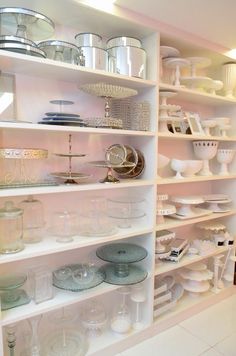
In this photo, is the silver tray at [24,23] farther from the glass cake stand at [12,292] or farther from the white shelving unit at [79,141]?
the glass cake stand at [12,292]

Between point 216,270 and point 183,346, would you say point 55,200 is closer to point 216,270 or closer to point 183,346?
point 183,346

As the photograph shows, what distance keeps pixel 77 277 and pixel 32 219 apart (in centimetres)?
41

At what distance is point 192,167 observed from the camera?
6.03 ft

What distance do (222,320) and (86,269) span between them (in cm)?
113

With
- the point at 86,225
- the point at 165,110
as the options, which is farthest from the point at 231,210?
the point at 86,225

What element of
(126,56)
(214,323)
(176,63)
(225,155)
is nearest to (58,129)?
(126,56)

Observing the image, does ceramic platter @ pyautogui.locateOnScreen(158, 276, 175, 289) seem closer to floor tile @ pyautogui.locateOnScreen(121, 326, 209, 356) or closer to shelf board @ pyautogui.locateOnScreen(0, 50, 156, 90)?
floor tile @ pyautogui.locateOnScreen(121, 326, 209, 356)

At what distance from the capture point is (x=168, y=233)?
5.93ft

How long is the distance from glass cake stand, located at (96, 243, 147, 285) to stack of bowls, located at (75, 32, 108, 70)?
107 centimetres

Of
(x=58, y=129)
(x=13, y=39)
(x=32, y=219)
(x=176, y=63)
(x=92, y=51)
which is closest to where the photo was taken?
(x=13, y=39)

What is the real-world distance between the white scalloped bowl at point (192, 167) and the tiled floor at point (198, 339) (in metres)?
1.08

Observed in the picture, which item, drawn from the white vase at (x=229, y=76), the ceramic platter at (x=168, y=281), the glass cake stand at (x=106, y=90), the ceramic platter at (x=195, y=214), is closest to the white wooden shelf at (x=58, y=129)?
the glass cake stand at (x=106, y=90)

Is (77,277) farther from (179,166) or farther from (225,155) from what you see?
(225,155)

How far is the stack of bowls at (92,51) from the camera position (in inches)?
52.5
